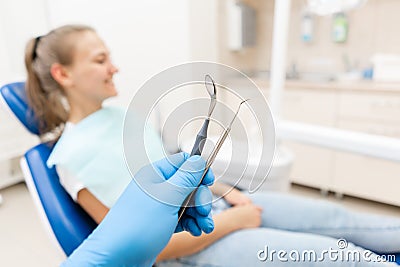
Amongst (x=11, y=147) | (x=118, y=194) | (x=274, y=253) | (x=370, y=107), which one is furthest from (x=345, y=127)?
(x=11, y=147)

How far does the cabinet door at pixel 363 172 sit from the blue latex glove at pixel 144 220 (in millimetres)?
1439

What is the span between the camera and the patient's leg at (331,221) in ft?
2.65

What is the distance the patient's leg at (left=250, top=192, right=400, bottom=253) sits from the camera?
81 centimetres

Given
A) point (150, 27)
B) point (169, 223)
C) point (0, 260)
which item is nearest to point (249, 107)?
point (169, 223)

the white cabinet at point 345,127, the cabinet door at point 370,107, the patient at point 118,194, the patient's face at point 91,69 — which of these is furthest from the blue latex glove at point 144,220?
the cabinet door at point 370,107

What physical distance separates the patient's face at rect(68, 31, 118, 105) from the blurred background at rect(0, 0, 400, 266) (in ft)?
3.58

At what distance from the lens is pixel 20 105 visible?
924mm

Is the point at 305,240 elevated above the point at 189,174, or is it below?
below

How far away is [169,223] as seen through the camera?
488mm

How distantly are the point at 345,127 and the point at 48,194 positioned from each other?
5.51 ft

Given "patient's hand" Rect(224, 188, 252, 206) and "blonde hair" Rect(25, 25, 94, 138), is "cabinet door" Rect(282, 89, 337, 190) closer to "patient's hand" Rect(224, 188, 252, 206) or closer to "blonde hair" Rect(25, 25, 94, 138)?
"patient's hand" Rect(224, 188, 252, 206)

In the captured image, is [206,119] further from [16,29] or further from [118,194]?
[16,29]

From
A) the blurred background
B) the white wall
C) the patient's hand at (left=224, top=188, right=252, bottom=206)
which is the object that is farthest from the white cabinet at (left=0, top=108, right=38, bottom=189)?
the patient's hand at (left=224, top=188, right=252, bottom=206)

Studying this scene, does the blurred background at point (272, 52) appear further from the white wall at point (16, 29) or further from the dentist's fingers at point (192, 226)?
the dentist's fingers at point (192, 226)
